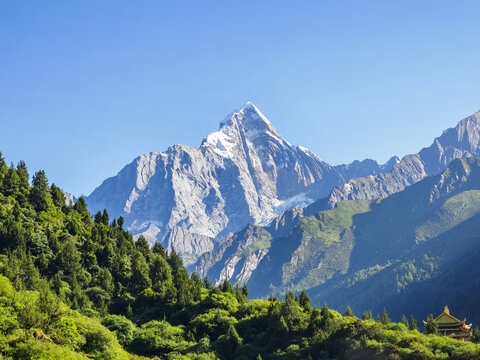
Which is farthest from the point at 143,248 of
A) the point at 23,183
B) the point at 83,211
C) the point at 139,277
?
the point at 23,183

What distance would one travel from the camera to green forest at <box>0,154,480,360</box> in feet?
274

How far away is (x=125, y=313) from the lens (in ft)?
416

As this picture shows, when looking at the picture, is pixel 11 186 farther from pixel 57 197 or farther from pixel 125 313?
pixel 125 313

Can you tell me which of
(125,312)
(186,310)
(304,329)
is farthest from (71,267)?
(304,329)

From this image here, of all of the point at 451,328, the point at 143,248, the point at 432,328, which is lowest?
the point at 451,328

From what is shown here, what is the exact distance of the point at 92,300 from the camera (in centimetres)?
12419

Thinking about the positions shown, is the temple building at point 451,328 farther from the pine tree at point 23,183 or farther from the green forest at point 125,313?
the pine tree at point 23,183

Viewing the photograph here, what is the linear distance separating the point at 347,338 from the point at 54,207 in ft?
341

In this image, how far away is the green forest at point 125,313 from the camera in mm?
83425

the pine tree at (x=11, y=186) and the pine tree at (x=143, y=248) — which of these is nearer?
the pine tree at (x=11, y=186)

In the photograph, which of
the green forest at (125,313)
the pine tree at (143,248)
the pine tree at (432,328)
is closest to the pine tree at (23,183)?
the green forest at (125,313)

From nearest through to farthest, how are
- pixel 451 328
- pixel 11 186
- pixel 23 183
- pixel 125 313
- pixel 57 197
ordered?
pixel 451 328
pixel 125 313
pixel 11 186
pixel 23 183
pixel 57 197

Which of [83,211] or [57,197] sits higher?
A: [57,197]

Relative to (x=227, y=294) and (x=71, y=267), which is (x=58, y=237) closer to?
(x=71, y=267)
